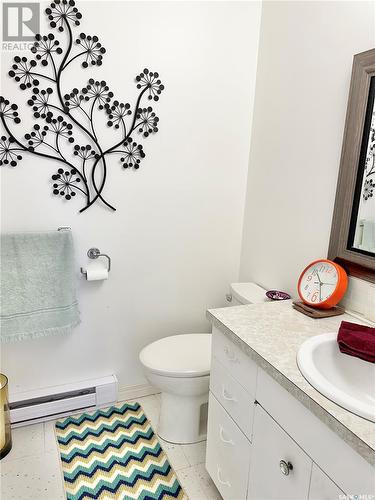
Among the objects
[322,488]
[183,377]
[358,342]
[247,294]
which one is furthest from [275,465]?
[247,294]

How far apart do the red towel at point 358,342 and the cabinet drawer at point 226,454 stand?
464mm

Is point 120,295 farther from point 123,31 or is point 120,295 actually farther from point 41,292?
point 123,31

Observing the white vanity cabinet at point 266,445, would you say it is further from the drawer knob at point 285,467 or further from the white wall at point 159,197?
the white wall at point 159,197

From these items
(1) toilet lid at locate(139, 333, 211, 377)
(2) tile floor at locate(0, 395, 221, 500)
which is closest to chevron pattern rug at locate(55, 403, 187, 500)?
(2) tile floor at locate(0, 395, 221, 500)

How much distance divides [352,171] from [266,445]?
103 cm

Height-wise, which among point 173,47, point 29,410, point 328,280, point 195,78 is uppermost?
point 173,47

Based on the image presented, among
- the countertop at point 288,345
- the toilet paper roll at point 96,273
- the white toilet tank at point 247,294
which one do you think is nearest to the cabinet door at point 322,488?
the countertop at point 288,345

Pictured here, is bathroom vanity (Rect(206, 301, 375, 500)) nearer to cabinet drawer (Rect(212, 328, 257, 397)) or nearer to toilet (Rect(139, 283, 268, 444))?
cabinet drawer (Rect(212, 328, 257, 397))

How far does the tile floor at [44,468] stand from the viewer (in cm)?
156

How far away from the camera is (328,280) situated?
1.47 m

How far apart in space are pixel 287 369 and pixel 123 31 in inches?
64.0

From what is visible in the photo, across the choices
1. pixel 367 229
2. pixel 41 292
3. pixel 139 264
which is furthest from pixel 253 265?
pixel 41 292

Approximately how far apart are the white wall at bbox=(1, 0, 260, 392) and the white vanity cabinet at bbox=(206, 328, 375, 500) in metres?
0.74

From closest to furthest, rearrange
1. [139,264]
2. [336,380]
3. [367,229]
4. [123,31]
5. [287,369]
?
[287,369] < [336,380] < [367,229] < [123,31] < [139,264]
